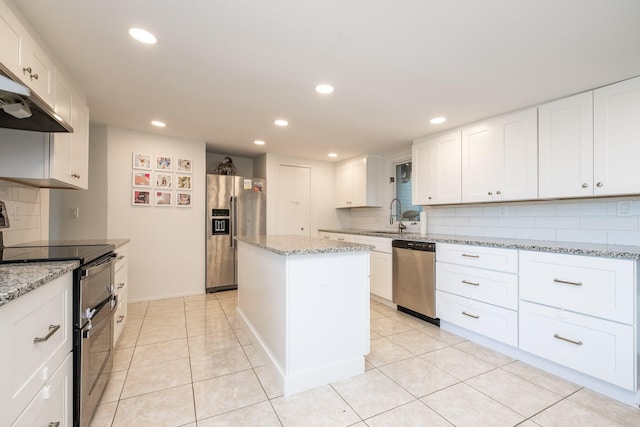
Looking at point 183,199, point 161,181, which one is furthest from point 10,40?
point 183,199

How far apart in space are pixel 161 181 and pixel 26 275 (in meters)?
2.90

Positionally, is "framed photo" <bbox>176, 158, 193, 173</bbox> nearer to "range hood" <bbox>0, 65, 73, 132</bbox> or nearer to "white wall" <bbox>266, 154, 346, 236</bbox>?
"white wall" <bbox>266, 154, 346, 236</bbox>

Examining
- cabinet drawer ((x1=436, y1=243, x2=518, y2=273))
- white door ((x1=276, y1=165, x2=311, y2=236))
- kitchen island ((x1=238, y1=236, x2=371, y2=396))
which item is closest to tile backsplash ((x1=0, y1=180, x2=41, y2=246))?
kitchen island ((x1=238, y1=236, x2=371, y2=396))

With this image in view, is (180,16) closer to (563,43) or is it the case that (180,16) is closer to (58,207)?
(563,43)

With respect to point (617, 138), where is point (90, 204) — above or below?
below

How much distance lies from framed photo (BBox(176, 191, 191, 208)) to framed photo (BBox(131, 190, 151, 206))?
34 cm

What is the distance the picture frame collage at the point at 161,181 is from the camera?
138 inches

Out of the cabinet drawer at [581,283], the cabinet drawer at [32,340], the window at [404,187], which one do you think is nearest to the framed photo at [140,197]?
the cabinet drawer at [32,340]

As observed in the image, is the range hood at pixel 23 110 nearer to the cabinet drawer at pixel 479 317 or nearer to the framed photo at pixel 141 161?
the framed photo at pixel 141 161

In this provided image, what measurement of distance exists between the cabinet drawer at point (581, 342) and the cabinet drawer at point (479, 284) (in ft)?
0.41

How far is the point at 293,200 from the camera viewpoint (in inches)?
189

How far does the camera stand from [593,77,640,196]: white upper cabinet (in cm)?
198

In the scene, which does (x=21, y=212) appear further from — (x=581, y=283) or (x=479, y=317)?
(x=581, y=283)

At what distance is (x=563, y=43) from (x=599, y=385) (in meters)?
2.18
